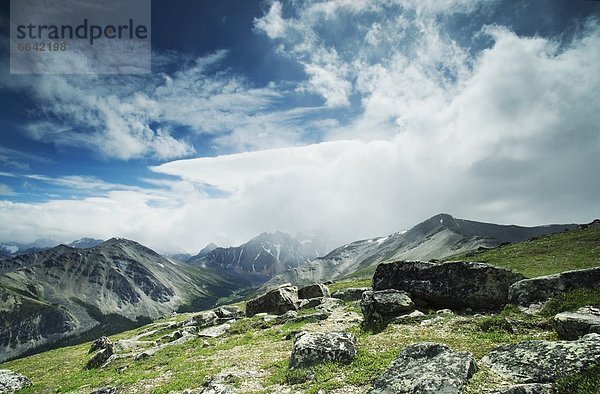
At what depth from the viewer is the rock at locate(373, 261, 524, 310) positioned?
99.5 ft

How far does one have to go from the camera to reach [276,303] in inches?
2120

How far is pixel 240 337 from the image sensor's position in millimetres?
36375

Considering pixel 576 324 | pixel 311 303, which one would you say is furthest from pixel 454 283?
pixel 311 303

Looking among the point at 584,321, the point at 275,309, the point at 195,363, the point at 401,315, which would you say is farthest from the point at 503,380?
the point at 275,309

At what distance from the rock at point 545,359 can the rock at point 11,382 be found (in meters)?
39.6

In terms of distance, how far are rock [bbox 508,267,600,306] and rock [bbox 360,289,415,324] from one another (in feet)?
29.2

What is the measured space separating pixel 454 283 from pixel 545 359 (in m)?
19.1

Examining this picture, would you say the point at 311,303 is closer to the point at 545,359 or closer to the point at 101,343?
the point at 101,343

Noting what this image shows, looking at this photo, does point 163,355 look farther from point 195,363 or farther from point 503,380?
point 503,380

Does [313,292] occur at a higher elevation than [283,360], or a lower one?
lower

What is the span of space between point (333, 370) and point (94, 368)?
30595 mm

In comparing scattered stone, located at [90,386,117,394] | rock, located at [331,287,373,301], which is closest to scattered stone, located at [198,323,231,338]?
scattered stone, located at [90,386,117,394]

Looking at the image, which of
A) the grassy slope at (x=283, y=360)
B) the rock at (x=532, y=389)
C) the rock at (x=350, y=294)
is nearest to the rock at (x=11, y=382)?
the grassy slope at (x=283, y=360)

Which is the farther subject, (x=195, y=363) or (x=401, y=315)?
(x=401, y=315)
